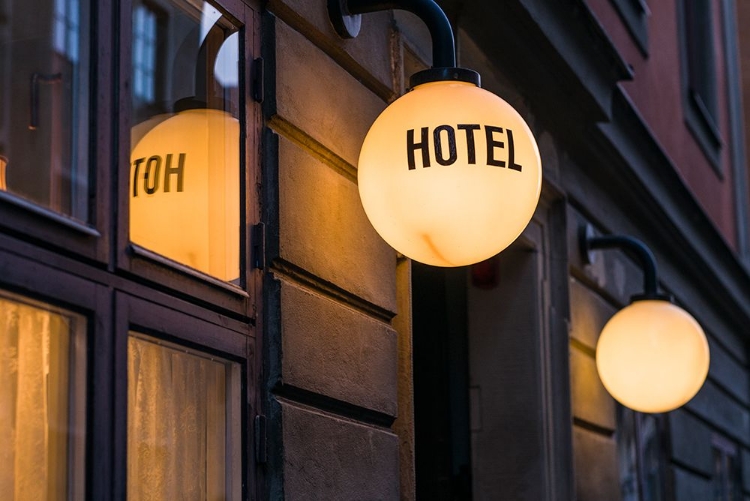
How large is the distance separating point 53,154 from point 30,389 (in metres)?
0.51

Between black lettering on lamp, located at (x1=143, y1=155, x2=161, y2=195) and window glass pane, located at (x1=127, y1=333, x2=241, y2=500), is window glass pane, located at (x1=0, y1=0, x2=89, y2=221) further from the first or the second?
window glass pane, located at (x1=127, y1=333, x2=241, y2=500)

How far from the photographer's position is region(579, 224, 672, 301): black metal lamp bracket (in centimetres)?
675

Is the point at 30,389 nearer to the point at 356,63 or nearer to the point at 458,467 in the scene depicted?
the point at 356,63

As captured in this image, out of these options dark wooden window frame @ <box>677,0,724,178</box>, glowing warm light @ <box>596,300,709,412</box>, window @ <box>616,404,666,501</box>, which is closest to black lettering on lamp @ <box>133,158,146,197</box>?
glowing warm light @ <box>596,300,709,412</box>

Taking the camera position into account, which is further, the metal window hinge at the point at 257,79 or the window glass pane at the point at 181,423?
the metal window hinge at the point at 257,79

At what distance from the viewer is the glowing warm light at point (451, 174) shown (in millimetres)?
3494

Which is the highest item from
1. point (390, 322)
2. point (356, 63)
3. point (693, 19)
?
point (693, 19)

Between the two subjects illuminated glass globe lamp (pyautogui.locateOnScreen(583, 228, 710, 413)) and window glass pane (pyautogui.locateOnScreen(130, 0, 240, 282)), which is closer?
window glass pane (pyautogui.locateOnScreen(130, 0, 240, 282))

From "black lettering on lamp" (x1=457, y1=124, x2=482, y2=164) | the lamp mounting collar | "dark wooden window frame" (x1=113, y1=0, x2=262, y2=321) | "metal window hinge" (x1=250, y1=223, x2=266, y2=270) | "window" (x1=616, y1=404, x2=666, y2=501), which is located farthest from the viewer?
"window" (x1=616, y1=404, x2=666, y2=501)

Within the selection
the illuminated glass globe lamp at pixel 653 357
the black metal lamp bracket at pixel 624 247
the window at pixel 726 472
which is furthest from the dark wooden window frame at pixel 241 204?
the window at pixel 726 472

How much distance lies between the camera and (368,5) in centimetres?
416

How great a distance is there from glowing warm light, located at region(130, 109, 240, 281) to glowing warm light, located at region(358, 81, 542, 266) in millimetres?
378

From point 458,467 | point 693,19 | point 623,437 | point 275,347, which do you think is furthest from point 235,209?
point 693,19

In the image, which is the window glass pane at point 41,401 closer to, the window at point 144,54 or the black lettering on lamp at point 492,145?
the window at point 144,54
